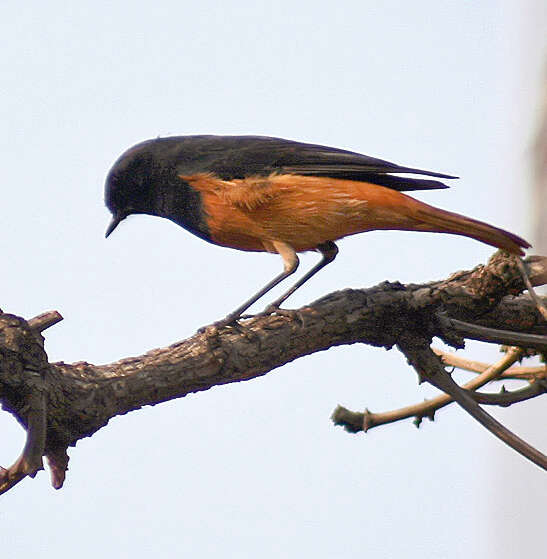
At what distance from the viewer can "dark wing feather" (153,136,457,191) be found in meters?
5.18

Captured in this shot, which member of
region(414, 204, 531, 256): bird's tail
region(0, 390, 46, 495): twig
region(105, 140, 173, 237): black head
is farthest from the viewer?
region(105, 140, 173, 237): black head

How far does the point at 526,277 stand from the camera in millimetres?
3814

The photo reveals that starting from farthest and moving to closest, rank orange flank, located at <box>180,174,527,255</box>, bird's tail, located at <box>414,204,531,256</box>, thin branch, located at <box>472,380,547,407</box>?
orange flank, located at <box>180,174,527,255</box>
bird's tail, located at <box>414,204,531,256</box>
thin branch, located at <box>472,380,547,407</box>

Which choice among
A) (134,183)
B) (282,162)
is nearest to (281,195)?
(282,162)

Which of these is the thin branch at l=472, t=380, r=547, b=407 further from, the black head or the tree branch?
the black head

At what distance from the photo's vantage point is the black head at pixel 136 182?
5.44m

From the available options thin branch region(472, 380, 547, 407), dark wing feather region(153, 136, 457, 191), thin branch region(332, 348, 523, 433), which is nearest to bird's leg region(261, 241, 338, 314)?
dark wing feather region(153, 136, 457, 191)

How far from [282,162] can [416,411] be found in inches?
68.1

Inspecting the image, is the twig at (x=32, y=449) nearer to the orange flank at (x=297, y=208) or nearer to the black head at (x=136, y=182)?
the orange flank at (x=297, y=208)

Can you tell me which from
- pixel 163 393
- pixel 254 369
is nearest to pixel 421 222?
pixel 254 369

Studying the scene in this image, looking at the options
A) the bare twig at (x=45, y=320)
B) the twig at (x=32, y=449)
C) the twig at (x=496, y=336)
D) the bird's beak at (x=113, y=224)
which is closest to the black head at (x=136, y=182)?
the bird's beak at (x=113, y=224)

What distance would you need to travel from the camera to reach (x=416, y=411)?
4301 mm

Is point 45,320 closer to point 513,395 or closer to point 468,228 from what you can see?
point 513,395

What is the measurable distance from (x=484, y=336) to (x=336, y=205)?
1496 mm
